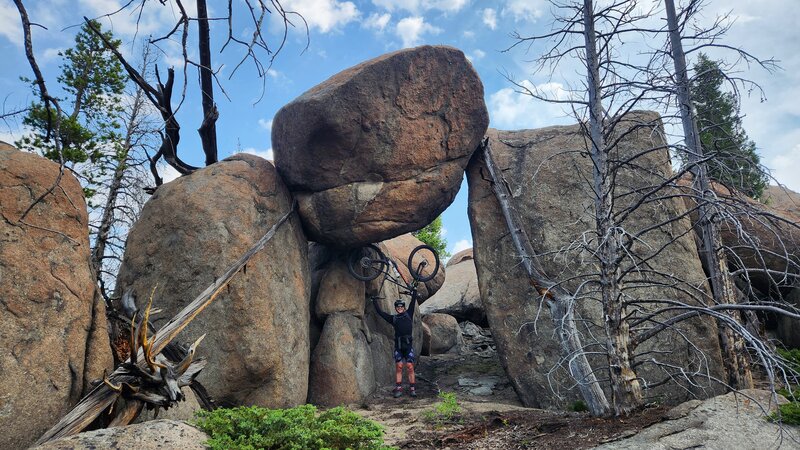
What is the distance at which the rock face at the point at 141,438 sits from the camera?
14.4 feet

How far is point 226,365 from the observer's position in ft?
26.6

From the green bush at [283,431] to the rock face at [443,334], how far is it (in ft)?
31.1

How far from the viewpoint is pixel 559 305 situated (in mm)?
7773

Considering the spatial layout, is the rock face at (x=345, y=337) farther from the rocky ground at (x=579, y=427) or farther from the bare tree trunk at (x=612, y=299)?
the bare tree trunk at (x=612, y=299)

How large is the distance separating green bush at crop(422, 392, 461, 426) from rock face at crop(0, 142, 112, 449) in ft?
14.0

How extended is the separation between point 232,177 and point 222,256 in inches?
63.9

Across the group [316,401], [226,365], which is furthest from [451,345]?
[226,365]

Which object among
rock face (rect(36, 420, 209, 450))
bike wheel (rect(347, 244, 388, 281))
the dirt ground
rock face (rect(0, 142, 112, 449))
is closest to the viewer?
rock face (rect(36, 420, 209, 450))

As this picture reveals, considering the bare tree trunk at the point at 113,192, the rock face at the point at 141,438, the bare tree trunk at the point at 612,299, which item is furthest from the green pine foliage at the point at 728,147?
the bare tree trunk at the point at 113,192

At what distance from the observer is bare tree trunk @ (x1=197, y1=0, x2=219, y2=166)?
8102 mm

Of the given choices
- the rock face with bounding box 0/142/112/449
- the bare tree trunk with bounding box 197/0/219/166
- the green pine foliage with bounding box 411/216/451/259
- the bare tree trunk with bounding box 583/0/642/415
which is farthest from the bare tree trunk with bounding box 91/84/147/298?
the green pine foliage with bounding box 411/216/451/259

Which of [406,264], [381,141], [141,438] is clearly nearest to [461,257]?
[406,264]

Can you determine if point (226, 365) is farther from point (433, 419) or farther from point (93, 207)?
point (93, 207)

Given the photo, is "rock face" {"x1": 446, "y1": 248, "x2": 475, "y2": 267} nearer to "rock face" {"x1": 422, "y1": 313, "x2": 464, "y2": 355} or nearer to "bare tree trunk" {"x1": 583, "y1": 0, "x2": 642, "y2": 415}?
"rock face" {"x1": 422, "y1": 313, "x2": 464, "y2": 355}
